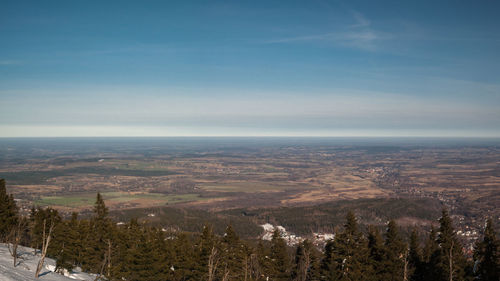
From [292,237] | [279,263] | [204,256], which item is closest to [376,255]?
[279,263]

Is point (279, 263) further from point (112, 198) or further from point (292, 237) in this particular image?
point (112, 198)

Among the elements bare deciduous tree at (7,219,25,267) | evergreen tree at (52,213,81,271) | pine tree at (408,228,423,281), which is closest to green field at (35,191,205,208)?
evergreen tree at (52,213,81,271)

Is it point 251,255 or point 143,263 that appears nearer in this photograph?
point 143,263

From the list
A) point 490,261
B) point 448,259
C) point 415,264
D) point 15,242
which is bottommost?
point 415,264

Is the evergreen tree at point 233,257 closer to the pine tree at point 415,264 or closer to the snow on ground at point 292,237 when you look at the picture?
the pine tree at point 415,264

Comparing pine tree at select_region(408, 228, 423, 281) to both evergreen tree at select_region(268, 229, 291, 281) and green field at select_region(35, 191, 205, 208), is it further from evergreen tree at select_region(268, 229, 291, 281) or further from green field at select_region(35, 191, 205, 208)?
green field at select_region(35, 191, 205, 208)

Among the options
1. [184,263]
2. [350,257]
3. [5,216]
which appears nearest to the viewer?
[350,257]

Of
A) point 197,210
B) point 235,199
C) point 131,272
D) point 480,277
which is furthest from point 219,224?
point 480,277

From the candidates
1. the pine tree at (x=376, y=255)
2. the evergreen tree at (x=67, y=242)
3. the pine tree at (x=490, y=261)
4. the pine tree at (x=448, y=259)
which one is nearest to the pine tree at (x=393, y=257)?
the pine tree at (x=376, y=255)
